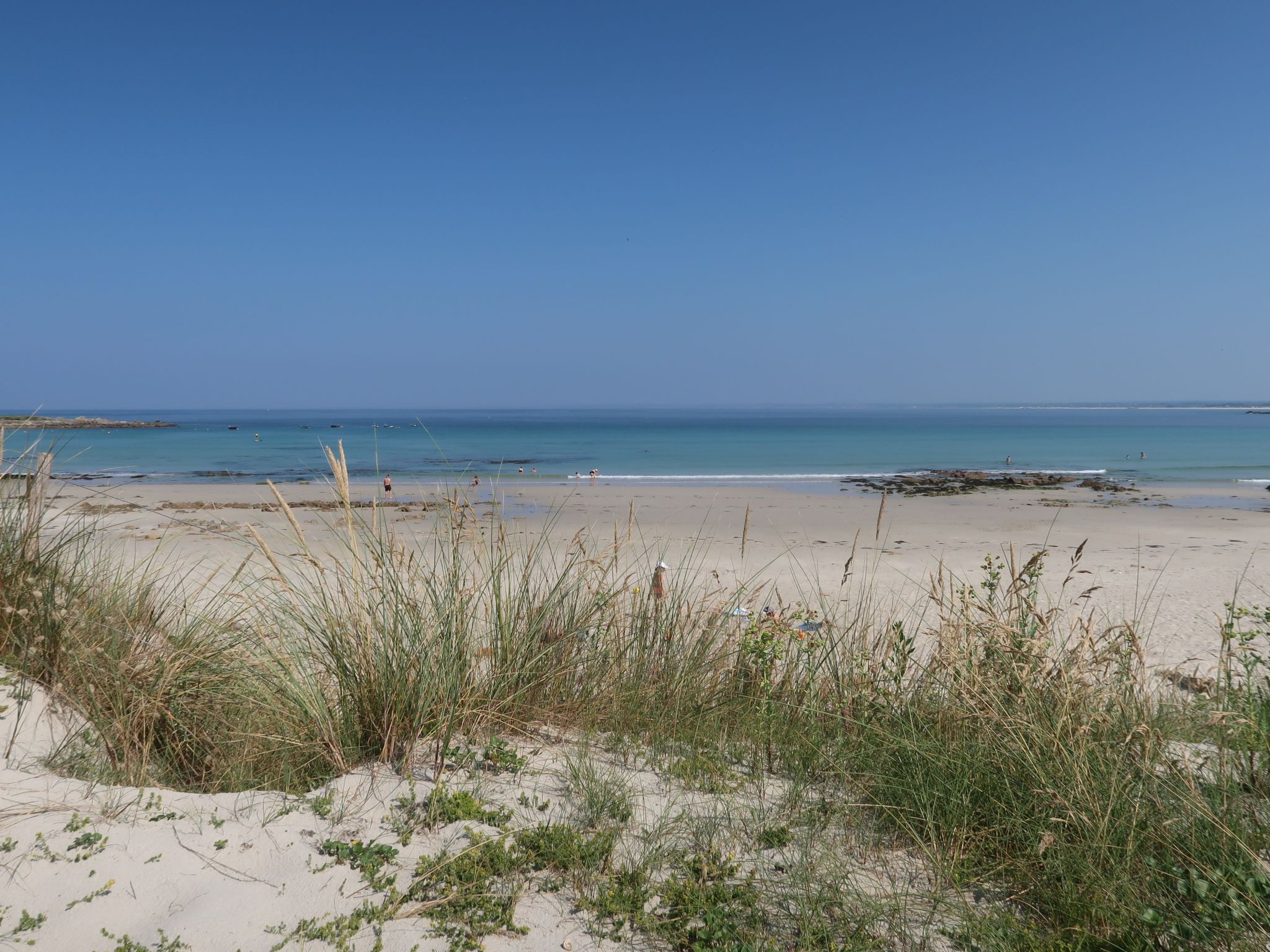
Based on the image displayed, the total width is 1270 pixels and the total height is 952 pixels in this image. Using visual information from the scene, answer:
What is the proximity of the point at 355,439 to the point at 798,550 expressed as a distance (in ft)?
160

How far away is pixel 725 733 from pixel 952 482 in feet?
87.3

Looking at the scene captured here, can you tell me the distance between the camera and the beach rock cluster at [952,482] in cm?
2484

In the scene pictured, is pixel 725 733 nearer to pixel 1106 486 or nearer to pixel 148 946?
pixel 148 946

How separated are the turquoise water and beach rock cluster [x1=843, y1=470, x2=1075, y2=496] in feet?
11.3

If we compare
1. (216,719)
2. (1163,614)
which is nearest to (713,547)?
(1163,614)

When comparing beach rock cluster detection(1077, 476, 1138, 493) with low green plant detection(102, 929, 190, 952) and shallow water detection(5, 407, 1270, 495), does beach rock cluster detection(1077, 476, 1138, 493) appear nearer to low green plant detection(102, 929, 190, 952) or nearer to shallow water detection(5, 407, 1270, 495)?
shallow water detection(5, 407, 1270, 495)

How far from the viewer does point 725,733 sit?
338 cm

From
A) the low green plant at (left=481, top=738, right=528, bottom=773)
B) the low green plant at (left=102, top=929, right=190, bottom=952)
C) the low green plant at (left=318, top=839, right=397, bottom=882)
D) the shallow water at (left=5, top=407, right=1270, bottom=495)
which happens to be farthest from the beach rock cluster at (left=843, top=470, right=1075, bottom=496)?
the low green plant at (left=102, top=929, right=190, bottom=952)

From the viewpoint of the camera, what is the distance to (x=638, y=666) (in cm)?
367

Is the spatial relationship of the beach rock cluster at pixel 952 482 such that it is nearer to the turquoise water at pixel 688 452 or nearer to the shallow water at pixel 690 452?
the shallow water at pixel 690 452

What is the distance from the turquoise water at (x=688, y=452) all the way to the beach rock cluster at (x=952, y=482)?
3455 mm

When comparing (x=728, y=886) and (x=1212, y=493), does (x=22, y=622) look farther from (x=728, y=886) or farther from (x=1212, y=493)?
(x=1212, y=493)

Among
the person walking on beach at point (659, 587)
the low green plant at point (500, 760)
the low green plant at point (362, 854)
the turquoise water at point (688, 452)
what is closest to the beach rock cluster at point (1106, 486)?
the turquoise water at point (688, 452)

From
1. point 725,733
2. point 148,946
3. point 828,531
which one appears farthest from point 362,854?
point 828,531
